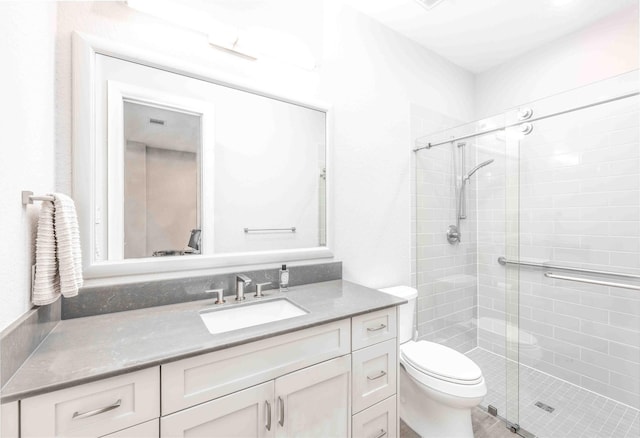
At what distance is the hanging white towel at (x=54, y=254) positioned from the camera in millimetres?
876

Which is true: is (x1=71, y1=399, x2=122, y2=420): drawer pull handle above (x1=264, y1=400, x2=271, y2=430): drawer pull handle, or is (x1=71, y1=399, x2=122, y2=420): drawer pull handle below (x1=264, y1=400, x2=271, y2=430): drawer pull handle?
above

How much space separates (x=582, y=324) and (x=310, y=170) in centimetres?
214

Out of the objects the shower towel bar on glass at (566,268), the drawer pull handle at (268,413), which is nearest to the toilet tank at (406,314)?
the shower towel bar on glass at (566,268)

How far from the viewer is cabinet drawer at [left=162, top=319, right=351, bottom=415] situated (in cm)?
84

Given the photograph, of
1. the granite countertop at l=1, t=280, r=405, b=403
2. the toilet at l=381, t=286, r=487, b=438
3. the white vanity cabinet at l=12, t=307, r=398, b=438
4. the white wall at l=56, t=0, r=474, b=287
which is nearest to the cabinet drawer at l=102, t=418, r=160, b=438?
the white vanity cabinet at l=12, t=307, r=398, b=438

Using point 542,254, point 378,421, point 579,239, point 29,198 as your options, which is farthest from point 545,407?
point 29,198

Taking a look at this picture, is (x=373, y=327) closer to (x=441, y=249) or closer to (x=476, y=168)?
(x=441, y=249)

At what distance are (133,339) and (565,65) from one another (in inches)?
123

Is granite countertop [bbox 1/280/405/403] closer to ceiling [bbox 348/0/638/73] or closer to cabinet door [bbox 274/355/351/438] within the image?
cabinet door [bbox 274/355/351/438]

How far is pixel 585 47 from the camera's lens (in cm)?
204

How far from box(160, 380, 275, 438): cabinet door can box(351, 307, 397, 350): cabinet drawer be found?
40 centimetres

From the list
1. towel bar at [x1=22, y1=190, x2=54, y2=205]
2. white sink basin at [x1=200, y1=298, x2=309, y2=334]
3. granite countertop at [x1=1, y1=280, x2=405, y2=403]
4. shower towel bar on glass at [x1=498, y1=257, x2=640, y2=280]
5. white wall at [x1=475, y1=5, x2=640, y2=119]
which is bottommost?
white sink basin at [x1=200, y1=298, x2=309, y2=334]

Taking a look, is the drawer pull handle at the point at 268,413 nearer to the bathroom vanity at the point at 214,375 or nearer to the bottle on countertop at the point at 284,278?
the bathroom vanity at the point at 214,375

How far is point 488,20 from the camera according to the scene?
6.46ft
